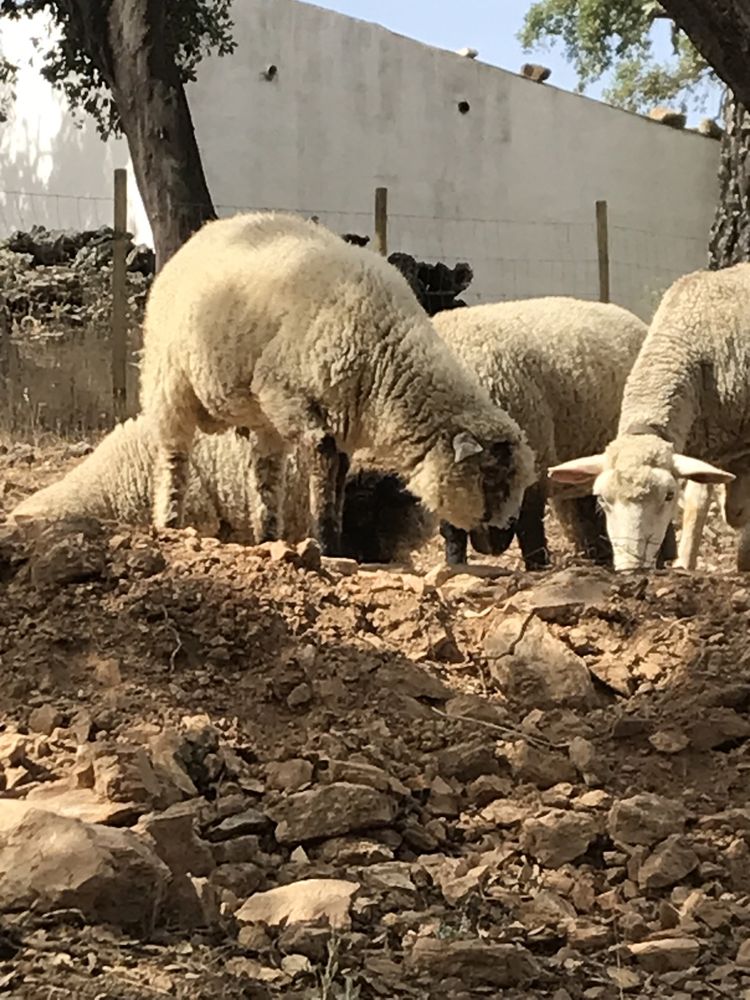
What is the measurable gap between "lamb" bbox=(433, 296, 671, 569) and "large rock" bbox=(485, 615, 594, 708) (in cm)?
380

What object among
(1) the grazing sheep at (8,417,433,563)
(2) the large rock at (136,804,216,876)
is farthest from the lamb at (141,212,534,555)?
(2) the large rock at (136,804,216,876)

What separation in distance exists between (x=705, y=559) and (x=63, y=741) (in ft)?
20.9

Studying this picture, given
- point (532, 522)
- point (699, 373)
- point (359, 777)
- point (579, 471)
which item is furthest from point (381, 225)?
point (359, 777)

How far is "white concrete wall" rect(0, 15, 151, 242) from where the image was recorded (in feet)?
68.1

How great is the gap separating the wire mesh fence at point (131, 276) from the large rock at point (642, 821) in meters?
9.53

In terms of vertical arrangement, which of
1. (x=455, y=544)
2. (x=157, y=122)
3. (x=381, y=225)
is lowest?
(x=455, y=544)

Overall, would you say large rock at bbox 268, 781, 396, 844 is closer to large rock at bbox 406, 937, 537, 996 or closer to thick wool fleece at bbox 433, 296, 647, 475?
large rock at bbox 406, 937, 537, 996

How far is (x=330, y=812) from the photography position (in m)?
3.13

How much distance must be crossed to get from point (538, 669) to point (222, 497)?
170 inches

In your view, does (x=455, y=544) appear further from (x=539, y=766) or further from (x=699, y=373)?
(x=539, y=766)

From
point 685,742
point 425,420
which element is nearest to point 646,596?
point 685,742

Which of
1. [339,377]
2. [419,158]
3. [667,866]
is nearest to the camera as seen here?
[667,866]

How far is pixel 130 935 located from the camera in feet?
7.75

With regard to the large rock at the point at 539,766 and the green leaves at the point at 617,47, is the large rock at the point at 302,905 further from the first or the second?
the green leaves at the point at 617,47
